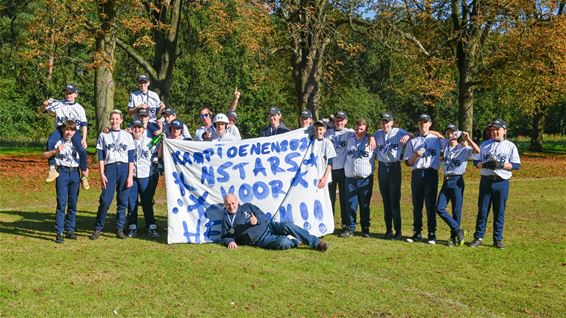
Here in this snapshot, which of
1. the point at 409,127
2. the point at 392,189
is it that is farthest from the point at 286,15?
the point at 409,127

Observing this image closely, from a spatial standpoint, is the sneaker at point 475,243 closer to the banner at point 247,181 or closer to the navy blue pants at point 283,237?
the banner at point 247,181

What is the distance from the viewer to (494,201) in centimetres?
1069

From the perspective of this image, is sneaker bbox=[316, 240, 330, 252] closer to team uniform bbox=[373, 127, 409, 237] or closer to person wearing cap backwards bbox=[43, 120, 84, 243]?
team uniform bbox=[373, 127, 409, 237]

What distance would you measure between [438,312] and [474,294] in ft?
3.10

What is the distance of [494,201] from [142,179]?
5667 mm

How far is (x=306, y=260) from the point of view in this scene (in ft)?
31.1

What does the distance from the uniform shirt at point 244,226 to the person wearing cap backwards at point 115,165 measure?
69.4 inches

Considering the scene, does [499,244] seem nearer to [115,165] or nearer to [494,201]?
[494,201]

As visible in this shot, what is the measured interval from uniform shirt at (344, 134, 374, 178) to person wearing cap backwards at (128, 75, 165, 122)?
3669 mm

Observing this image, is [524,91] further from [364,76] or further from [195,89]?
[364,76]

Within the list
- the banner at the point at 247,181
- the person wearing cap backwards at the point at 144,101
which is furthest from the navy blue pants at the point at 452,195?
the person wearing cap backwards at the point at 144,101

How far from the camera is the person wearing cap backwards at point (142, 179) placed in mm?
11234

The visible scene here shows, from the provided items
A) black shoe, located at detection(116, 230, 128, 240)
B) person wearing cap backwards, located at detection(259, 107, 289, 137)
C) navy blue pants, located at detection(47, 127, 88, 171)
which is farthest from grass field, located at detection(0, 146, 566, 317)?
person wearing cap backwards, located at detection(259, 107, 289, 137)

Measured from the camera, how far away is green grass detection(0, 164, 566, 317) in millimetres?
7258
